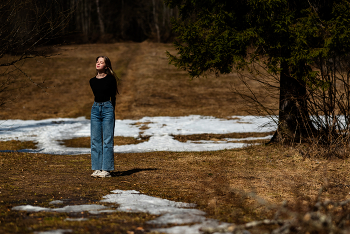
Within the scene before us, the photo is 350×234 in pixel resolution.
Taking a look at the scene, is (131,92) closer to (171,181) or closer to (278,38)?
(278,38)

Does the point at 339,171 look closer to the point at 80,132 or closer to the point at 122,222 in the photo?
the point at 122,222

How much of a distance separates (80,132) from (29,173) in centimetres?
927

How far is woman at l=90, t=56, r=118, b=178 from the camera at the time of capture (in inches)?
261

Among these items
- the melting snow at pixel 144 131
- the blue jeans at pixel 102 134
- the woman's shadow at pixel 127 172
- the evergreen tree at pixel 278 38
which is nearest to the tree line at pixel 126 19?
the melting snow at pixel 144 131

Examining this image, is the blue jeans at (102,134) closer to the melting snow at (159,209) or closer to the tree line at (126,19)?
the melting snow at (159,209)

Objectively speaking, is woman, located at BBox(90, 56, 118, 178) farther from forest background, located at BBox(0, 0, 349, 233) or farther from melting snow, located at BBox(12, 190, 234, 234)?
melting snow, located at BBox(12, 190, 234, 234)

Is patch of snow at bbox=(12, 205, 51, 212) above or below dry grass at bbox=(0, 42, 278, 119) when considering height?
below

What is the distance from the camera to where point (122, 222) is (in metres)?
3.99

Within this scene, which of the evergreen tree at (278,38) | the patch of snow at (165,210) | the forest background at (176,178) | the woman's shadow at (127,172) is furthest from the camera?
the evergreen tree at (278,38)

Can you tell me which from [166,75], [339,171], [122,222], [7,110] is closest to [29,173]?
[122,222]

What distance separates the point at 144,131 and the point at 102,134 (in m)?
9.20

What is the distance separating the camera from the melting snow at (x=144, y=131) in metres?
12.6

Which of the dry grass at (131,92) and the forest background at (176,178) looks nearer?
the forest background at (176,178)

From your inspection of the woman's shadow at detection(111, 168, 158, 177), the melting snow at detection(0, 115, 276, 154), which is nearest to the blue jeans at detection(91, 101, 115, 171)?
the woman's shadow at detection(111, 168, 158, 177)
